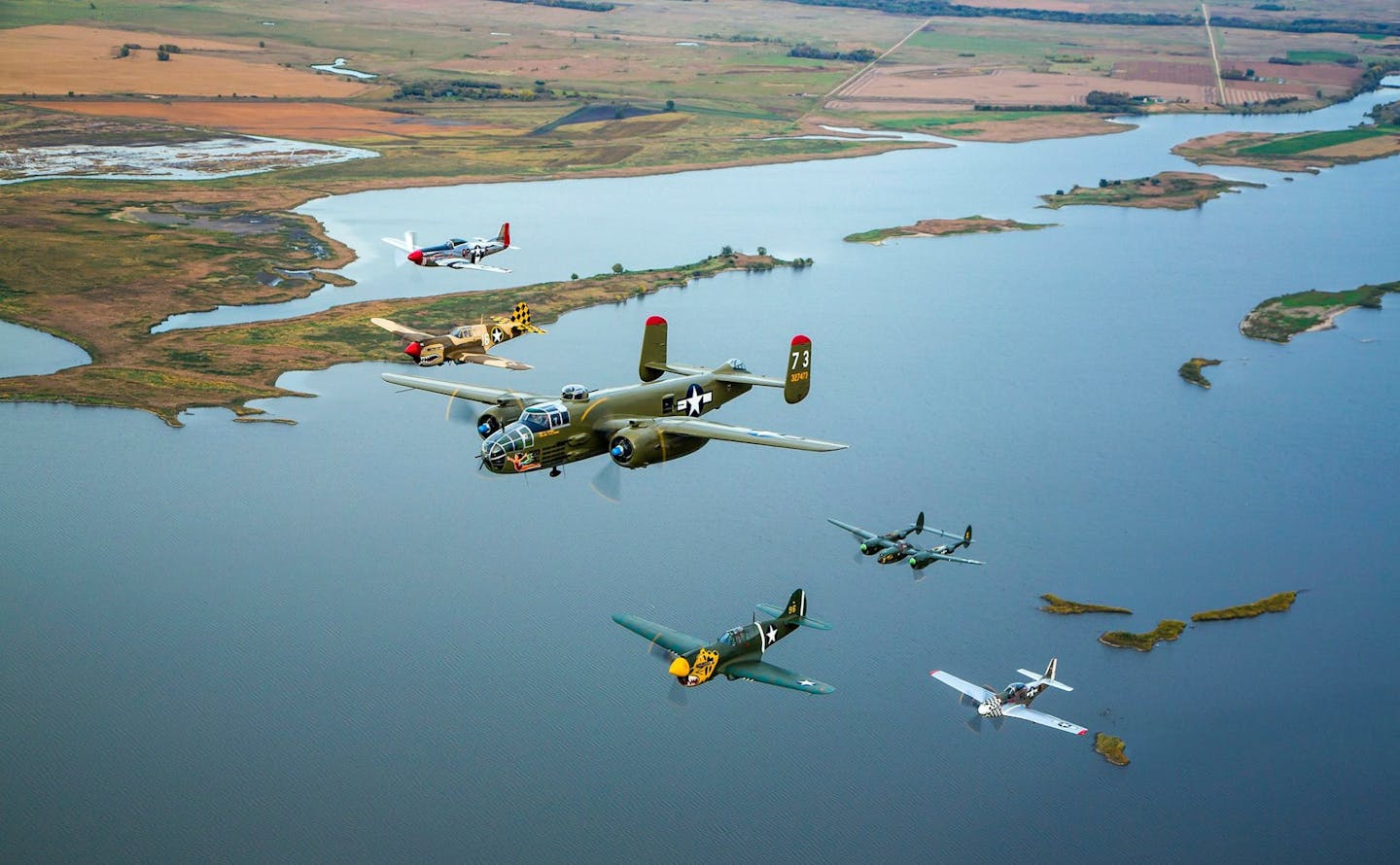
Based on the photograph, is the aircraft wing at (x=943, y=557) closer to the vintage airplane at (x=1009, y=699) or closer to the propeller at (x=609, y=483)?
the vintage airplane at (x=1009, y=699)

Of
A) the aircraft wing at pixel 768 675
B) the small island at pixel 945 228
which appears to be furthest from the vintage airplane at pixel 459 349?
the small island at pixel 945 228

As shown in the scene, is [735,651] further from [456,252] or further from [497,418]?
[456,252]

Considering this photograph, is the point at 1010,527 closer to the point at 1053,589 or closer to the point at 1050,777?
the point at 1053,589

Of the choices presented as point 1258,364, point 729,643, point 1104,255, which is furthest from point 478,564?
point 1104,255

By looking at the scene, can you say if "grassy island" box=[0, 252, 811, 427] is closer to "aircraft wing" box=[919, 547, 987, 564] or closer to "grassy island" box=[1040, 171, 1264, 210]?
"aircraft wing" box=[919, 547, 987, 564]

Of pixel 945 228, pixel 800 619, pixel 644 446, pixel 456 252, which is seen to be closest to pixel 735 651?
pixel 800 619
